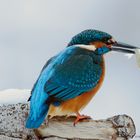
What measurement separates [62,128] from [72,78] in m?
0.24

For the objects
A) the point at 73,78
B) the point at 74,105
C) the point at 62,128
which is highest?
the point at 73,78

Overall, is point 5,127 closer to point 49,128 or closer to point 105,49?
point 49,128

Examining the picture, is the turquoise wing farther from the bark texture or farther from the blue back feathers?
the bark texture

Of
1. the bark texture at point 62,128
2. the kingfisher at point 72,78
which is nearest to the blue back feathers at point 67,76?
the kingfisher at point 72,78

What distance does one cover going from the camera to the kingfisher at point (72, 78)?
3785mm

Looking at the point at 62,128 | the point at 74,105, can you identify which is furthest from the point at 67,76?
the point at 62,128

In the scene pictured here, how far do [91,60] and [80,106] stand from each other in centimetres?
21

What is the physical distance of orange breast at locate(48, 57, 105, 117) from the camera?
12.5 ft

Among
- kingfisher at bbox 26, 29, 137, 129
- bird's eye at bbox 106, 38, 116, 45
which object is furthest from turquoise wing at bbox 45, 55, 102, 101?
bird's eye at bbox 106, 38, 116, 45

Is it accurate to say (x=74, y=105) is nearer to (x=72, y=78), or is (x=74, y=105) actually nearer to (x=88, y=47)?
(x=72, y=78)

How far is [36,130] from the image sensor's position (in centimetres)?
394

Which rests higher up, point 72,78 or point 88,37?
point 88,37

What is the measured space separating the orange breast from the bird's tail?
45 mm

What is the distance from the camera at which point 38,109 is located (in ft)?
12.3
